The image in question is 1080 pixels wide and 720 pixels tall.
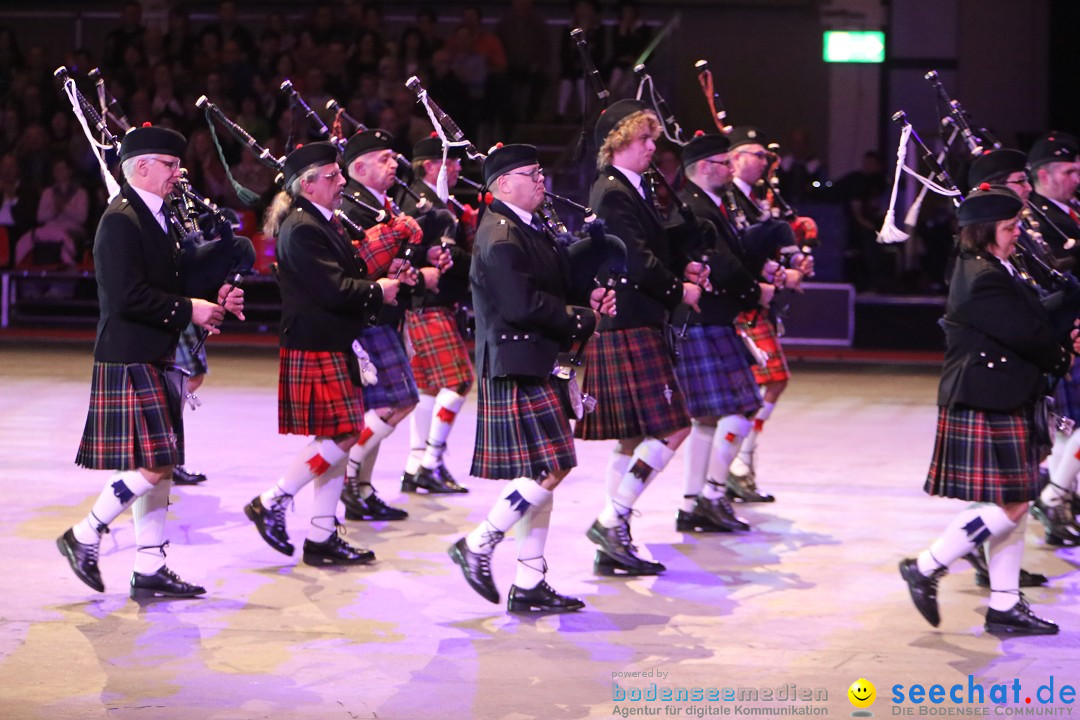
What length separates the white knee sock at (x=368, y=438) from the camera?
6543 mm

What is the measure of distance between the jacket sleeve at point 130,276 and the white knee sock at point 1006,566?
2.73 m

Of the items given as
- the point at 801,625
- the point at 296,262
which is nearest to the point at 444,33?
the point at 296,262

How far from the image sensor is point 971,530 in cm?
479

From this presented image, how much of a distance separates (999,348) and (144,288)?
272cm

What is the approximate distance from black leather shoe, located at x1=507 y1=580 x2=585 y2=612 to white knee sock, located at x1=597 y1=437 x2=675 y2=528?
26.7 inches

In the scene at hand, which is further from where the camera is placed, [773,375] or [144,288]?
[773,375]

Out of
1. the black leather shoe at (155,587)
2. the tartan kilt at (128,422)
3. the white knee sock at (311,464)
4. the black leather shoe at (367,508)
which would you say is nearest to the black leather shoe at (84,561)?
→ the black leather shoe at (155,587)

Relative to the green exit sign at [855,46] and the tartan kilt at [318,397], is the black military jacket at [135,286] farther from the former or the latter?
the green exit sign at [855,46]

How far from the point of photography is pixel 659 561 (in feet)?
19.4

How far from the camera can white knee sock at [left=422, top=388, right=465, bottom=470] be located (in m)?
7.30

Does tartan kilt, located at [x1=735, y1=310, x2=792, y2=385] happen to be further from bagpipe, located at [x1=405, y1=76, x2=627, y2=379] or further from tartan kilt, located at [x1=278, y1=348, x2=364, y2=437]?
tartan kilt, located at [x1=278, y1=348, x2=364, y2=437]

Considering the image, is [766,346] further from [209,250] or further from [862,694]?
[862,694]

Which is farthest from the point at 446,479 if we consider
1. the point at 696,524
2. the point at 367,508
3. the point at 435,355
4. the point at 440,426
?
the point at 696,524

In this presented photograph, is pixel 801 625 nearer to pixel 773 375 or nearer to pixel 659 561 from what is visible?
pixel 659 561
